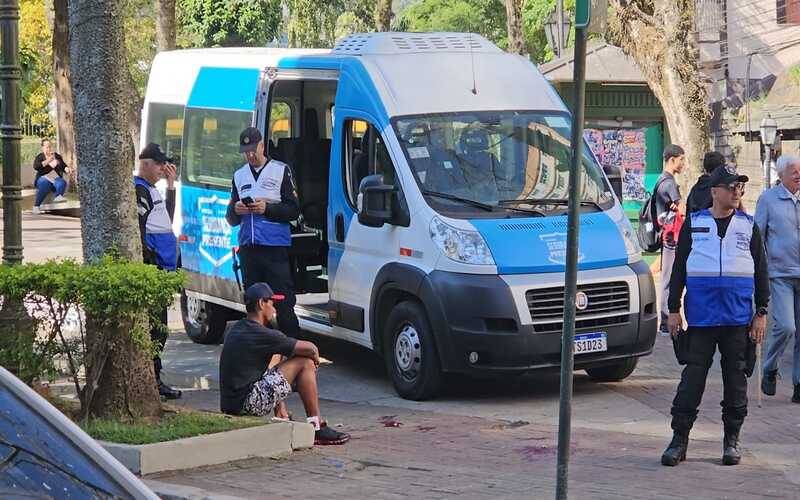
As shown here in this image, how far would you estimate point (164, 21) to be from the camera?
95.8 ft

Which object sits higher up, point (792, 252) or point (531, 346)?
point (792, 252)

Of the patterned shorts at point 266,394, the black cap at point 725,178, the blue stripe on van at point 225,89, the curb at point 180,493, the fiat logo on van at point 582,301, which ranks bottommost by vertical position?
the curb at point 180,493

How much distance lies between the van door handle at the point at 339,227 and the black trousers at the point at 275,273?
0.55 meters

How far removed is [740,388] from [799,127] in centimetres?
1823

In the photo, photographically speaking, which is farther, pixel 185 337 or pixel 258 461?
pixel 185 337

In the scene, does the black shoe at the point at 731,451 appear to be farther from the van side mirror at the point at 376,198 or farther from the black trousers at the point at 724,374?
the van side mirror at the point at 376,198

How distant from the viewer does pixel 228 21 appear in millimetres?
67312

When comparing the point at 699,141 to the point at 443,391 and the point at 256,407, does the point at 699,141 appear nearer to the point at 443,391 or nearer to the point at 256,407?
the point at 443,391

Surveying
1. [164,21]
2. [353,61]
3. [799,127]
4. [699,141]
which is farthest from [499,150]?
[164,21]

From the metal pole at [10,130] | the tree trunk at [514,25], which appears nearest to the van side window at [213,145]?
the metal pole at [10,130]

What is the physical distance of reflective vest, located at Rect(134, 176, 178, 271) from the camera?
417 inches

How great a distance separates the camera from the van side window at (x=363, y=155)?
1119cm

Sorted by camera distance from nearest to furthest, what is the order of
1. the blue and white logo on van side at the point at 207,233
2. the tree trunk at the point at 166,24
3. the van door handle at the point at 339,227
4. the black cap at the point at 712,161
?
the van door handle at the point at 339,227
the black cap at the point at 712,161
the blue and white logo on van side at the point at 207,233
the tree trunk at the point at 166,24

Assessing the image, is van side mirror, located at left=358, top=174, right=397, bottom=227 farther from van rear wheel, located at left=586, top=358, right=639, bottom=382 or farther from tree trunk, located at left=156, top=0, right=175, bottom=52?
tree trunk, located at left=156, top=0, right=175, bottom=52
